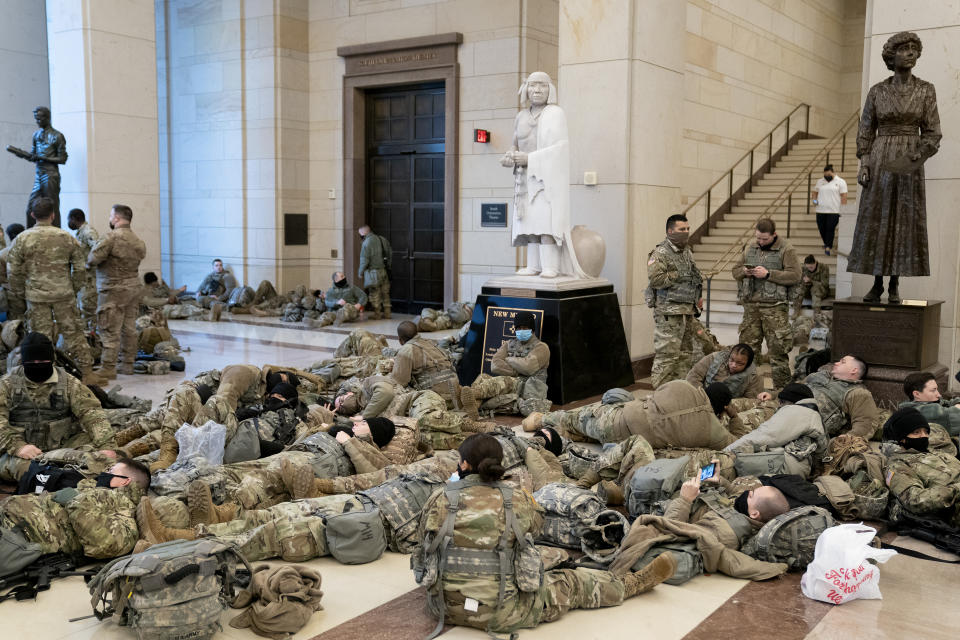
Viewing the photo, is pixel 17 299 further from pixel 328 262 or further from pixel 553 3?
pixel 553 3

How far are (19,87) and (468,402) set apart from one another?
44.9 feet

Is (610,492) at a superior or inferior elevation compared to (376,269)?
inferior

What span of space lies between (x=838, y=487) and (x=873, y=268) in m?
3.84

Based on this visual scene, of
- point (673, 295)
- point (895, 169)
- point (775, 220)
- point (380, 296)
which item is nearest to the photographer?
point (895, 169)

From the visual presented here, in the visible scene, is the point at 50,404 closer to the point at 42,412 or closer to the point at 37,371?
the point at 42,412

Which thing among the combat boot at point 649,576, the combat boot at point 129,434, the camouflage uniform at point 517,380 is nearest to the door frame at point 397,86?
the camouflage uniform at point 517,380

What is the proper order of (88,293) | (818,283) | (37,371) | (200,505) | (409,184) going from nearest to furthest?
(200,505)
(37,371)
(88,293)
(818,283)
(409,184)

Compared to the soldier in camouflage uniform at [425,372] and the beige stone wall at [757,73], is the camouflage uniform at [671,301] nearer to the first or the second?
the soldier in camouflage uniform at [425,372]

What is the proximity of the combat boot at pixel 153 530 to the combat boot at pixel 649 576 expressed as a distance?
7.46 feet

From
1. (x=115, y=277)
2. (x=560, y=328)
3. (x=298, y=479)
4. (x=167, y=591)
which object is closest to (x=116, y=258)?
(x=115, y=277)

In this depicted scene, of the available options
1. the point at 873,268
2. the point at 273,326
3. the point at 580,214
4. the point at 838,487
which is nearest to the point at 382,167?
the point at 273,326

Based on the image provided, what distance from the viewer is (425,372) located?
7.95 metres

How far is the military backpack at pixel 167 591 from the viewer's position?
3754 mm

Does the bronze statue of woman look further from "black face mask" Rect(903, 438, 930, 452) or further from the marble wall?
the marble wall
